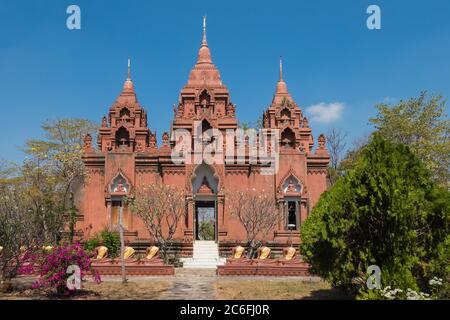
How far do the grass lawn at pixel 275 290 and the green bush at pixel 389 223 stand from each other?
3.12m

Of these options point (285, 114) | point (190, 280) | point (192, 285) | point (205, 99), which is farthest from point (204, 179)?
point (192, 285)

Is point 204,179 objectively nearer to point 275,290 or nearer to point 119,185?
point 119,185

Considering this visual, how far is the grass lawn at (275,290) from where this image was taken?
13.4 metres

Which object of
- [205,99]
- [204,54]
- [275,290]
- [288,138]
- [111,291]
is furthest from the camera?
[204,54]

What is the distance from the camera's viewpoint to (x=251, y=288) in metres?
15.1

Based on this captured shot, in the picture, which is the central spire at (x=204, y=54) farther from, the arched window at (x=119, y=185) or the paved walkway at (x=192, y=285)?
the paved walkway at (x=192, y=285)

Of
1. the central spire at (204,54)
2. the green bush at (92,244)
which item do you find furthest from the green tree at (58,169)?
the central spire at (204,54)

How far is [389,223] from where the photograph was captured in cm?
984

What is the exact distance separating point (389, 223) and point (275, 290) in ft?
19.2

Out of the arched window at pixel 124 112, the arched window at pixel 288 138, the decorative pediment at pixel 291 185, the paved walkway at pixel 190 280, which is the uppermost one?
the arched window at pixel 124 112

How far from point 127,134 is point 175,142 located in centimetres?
374

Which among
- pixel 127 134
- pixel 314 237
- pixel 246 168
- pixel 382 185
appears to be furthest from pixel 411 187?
pixel 127 134

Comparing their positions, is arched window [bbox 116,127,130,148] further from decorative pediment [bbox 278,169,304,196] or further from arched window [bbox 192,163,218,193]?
decorative pediment [bbox 278,169,304,196]
